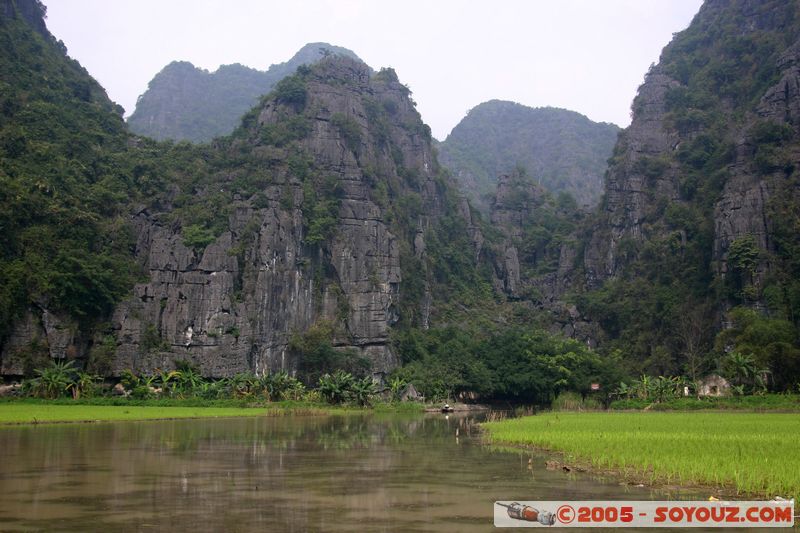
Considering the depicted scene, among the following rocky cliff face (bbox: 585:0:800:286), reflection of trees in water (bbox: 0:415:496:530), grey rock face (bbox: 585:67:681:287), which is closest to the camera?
reflection of trees in water (bbox: 0:415:496:530)

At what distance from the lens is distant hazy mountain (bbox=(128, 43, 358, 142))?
120438 millimetres

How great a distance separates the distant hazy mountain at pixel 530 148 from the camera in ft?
420

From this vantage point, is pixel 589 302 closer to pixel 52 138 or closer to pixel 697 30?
pixel 697 30

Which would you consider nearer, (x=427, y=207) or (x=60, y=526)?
(x=60, y=526)

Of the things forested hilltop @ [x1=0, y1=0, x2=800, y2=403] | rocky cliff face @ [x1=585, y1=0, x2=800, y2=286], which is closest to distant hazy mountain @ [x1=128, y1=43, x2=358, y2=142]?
forested hilltop @ [x1=0, y1=0, x2=800, y2=403]

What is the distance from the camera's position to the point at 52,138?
204 ft

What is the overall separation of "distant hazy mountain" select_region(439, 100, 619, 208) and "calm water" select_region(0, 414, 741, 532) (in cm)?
9498

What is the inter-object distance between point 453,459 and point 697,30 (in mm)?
89977

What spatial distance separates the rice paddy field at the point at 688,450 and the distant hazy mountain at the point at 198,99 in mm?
96554

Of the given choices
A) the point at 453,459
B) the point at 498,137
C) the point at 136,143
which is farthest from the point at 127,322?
the point at 498,137

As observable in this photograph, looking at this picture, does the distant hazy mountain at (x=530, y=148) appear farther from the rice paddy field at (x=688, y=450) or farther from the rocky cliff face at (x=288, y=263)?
the rice paddy field at (x=688, y=450)

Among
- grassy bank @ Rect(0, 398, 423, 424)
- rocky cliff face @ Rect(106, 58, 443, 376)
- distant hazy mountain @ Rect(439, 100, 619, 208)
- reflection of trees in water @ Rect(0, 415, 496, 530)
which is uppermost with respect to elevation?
distant hazy mountain @ Rect(439, 100, 619, 208)

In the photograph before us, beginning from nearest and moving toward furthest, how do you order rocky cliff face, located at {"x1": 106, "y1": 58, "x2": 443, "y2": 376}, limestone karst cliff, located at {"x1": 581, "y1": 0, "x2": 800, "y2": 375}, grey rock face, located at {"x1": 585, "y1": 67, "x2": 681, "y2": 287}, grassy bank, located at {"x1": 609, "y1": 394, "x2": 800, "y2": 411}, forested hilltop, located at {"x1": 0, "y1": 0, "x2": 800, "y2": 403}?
1. grassy bank, located at {"x1": 609, "y1": 394, "x2": 800, "y2": 411}
2. forested hilltop, located at {"x1": 0, "y1": 0, "x2": 800, "y2": 403}
3. rocky cliff face, located at {"x1": 106, "y1": 58, "x2": 443, "y2": 376}
4. limestone karst cliff, located at {"x1": 581, "y1": 0, "x2": 800, "y2": 375}
5. grey rock face, located at {"x1": 585, "y1": 67, "x2": 681, "y2": 287}

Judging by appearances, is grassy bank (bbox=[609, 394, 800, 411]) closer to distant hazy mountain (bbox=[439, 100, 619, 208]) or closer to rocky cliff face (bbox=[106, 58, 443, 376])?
rocky cliff face (bbox=[106, 58, 443, 376])
